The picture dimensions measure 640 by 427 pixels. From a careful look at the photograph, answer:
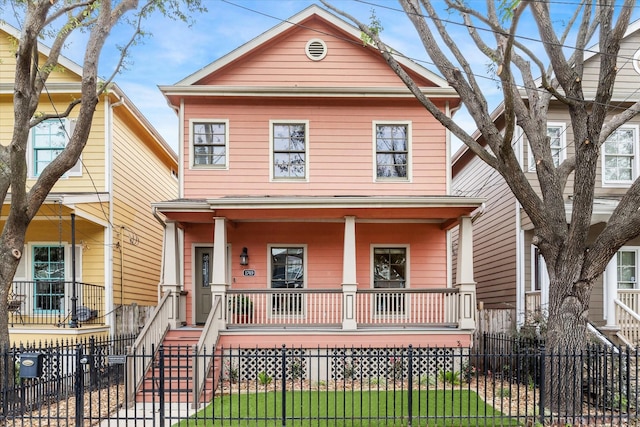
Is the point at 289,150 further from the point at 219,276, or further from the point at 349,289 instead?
the point at 349,289

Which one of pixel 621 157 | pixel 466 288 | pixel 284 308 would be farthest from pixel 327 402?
pixel 621 157

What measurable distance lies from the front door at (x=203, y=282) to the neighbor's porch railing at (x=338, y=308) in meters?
1.71

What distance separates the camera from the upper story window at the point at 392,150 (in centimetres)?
1454

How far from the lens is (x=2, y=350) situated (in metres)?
8.42

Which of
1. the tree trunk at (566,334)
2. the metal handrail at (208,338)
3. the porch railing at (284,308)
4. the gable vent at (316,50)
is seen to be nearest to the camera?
the tree trunk at (566,334)

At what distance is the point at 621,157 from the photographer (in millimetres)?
14836

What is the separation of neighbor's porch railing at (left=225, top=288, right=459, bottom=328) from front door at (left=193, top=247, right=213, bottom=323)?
5.62ft

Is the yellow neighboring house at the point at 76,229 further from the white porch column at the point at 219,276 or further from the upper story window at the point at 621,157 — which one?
the upper story window at the point at 621,157

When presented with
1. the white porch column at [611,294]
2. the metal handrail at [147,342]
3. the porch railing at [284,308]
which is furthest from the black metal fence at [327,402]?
the porch railing at [284,308]

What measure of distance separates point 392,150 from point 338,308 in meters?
4.62

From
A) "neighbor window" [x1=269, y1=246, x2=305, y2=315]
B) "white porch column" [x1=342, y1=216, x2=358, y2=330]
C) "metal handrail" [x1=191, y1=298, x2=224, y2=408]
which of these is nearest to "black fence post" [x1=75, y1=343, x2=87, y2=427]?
"metal handrail" [x1=191, y1=298, x2=224, y2=408]

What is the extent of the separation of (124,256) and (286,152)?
229 inches

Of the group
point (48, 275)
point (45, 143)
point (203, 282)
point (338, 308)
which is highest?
point (45, 143)

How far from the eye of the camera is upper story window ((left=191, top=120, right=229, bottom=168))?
1438 cm
